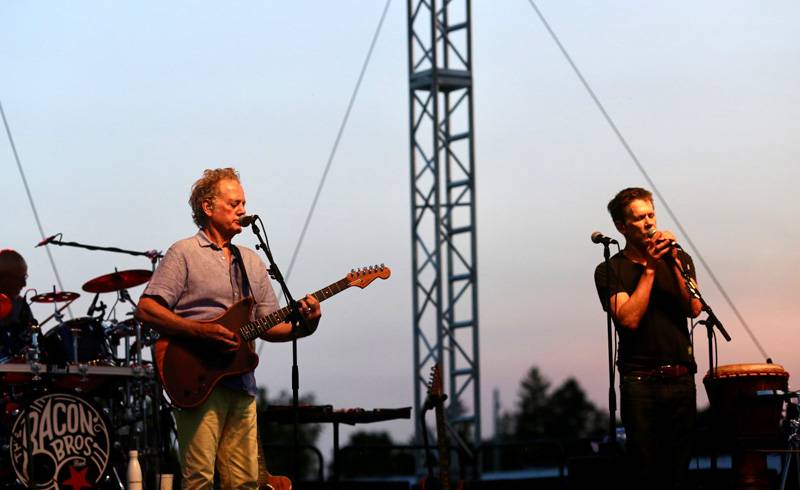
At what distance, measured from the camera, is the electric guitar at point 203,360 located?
537cm

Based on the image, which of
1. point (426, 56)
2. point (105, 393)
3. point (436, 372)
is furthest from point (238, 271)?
point (426, 56)

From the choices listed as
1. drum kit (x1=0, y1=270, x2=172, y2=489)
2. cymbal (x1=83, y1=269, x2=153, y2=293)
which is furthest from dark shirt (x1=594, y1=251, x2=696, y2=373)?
cymbal (x1=83, y1=269, x2=153, y2=293)

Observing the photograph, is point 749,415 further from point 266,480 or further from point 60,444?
point 60,444

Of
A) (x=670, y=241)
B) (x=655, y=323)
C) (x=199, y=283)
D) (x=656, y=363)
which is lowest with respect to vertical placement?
(x=656, y=363)

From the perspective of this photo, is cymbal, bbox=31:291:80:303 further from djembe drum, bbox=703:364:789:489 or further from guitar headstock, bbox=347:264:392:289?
djembe drum, bbox=703:364:789:489

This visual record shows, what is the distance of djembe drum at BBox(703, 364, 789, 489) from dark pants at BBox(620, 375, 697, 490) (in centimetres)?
113

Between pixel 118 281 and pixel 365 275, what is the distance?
3.35 m

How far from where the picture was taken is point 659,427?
560cm

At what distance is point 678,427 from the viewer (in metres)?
5.60

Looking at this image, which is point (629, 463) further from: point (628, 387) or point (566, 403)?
point (566, 403)

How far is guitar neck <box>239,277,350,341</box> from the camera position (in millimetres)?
5555

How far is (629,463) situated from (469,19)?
6656 mm

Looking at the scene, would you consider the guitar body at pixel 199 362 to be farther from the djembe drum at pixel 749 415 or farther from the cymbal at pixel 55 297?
the cymbal at pixel 55 297

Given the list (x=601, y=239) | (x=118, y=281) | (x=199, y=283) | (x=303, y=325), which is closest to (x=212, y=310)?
(x=199, y=283)
